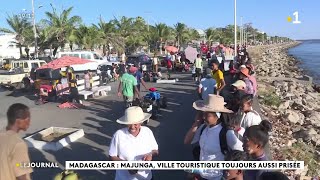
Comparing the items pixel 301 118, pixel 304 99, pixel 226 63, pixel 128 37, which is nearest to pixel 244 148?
pixel 301 118

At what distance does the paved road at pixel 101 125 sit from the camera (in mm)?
8102

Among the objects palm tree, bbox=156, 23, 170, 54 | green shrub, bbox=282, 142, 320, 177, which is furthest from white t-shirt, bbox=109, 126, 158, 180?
palm tree, bbox=156, 23, 170, 54

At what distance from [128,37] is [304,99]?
35185 mm

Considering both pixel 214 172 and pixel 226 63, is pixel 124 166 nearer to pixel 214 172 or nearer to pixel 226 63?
pixel 214 172

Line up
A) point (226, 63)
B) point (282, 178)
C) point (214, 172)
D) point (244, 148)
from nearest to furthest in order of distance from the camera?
point (282, 178) < point (244, 148) < point (214, 172) < point (226, 63)

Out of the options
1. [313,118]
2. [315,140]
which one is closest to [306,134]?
[315,140]

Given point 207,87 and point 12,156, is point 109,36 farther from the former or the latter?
point 12,156

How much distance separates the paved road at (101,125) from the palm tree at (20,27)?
2773 cm

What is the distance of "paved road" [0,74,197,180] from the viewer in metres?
8.10

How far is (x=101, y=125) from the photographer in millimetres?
11305

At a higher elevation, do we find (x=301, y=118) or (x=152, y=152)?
(x=152, y=152)

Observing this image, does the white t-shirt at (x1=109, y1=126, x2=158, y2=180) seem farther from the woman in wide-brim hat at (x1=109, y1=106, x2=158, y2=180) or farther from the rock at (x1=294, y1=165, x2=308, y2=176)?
the rock at (x1=294, y1=165, x2=308, y2=176)

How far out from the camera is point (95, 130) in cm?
1066

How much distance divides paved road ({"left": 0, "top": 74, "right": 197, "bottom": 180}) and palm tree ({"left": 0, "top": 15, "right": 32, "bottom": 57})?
91.0 ft
